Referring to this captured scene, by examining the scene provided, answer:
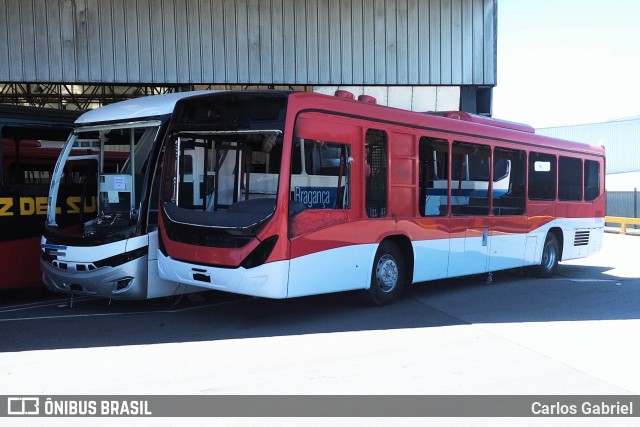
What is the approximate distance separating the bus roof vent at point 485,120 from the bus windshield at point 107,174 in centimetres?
544

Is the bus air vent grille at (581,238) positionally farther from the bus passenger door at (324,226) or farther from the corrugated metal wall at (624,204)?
the corrugated metal wall at (624,204)

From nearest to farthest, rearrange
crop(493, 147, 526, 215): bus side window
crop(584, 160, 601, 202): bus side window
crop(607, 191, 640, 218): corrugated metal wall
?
crop(493, 147, 526, 215): bus side window
crop(584, 160, 601, 202): bus side window
crop(607, 191, 640, 218): corrugated metal wall

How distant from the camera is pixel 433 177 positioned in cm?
1034

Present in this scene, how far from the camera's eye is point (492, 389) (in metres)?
5.84

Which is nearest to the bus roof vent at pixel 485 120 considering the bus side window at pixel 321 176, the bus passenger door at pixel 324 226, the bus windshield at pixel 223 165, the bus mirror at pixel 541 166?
the bus mirror at pixel 541 166

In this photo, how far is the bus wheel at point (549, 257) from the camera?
13.6 meters

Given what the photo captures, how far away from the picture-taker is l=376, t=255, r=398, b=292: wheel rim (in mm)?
9547

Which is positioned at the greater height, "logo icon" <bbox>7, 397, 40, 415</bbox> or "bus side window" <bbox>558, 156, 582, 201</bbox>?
"bus side window" <bbox>558, 156, 582, 201</bbox>

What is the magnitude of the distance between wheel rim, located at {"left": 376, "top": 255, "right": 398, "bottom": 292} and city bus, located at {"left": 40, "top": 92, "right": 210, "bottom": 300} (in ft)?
8.98

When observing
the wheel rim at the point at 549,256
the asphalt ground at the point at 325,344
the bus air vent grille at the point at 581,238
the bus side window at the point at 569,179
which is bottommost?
the asphalt ground at the point at 325,344

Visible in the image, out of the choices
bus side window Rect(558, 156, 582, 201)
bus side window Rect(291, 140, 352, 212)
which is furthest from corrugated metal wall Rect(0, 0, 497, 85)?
bus side window Rect(291, 140, 352, 212)

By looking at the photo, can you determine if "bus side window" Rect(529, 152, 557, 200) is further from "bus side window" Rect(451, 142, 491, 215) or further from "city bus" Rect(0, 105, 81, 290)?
"city bus" Rect(0, 105, 81, 290)

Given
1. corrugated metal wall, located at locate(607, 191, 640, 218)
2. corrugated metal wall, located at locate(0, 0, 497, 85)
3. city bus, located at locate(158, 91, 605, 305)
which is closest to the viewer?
city bus, located at locate(158, 91, 605, 305)

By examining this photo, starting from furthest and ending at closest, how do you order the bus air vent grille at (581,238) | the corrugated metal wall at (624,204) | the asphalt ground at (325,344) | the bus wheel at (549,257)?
→ the corrugated metal wall at (624,204) → the bus air vent grille at (581,238) → the bus wheel at (549,257) → the asphalt ground at (325,344)
